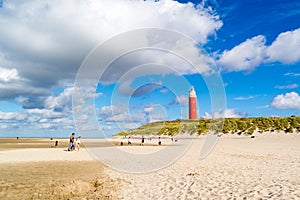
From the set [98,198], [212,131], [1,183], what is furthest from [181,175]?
[212,131]

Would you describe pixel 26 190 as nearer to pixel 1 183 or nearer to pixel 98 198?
pixel 1 183

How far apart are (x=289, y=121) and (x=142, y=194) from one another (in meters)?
44.8

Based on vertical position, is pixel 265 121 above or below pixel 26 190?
above

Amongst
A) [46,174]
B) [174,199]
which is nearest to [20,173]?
[46,174]

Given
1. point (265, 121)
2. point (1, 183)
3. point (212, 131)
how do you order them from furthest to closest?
point (212, 131), point (265, 121), point (1, 183)

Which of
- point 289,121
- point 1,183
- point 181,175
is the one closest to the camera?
point 1,183

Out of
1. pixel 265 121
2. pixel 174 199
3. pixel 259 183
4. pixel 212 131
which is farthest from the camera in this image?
pixel 212 131

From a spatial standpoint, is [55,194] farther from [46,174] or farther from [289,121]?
[289,121]

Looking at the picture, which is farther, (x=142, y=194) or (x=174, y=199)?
(x=142, y=194)

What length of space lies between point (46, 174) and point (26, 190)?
4132 mm

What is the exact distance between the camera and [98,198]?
1041 cm

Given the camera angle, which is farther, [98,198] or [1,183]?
[1,183]

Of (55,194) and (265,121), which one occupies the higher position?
(265,121)

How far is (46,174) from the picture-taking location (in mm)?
15641
